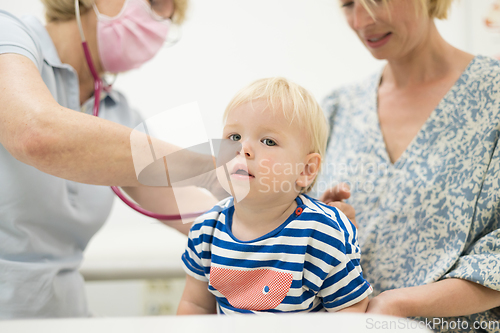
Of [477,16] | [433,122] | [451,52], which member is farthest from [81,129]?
[477,16]

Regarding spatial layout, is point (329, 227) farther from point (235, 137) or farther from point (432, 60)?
point (432, 60)

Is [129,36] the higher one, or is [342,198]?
[129,36]

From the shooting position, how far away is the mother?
0.82 m

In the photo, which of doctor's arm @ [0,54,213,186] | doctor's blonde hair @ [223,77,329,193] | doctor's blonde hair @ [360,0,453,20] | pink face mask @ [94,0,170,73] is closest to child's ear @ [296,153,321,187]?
doctor's blonde hair @ [223,77,329,193]

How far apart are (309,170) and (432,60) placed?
0.53 metres

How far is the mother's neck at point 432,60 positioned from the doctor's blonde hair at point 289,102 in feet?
1.41

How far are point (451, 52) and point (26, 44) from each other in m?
1.01

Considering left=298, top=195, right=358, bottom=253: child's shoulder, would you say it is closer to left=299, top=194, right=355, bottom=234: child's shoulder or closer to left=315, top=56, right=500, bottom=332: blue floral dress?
left=299, top=194, right=355, bottom=234: child's shoulder

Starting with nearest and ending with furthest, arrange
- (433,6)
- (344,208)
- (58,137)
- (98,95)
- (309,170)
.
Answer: (58,137), (309,170), (344,208), (433,6), (98,95)

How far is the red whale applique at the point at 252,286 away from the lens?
0.71 metres

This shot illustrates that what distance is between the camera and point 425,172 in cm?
93

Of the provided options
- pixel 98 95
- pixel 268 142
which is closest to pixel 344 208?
pixel 268 142

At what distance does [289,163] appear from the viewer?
73cm

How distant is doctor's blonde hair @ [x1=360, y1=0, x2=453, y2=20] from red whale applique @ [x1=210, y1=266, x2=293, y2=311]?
65cm
